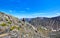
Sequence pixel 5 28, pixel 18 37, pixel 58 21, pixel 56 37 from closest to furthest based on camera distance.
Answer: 1. pixel 5 28
2. pixel 18 37
3. pixel 56 37
4. pixel 58 21

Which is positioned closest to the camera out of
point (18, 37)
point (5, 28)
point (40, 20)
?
point (5, 28)

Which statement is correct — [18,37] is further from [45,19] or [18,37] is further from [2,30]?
[45,19]

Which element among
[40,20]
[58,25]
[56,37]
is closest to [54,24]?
[58,25]

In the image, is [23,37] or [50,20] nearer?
[23,37]

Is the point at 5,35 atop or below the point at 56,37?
atop

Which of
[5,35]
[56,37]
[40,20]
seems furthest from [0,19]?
[40,20]

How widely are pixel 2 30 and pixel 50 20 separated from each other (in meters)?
75.6

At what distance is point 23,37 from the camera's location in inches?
825

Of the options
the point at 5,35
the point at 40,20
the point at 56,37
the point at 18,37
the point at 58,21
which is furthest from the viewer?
the point at 58,21

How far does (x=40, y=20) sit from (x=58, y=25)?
505 inches

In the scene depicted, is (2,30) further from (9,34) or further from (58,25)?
(58,25)

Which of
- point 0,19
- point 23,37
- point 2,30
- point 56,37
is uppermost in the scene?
point 0,19

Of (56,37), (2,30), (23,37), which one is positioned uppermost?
(2,30)

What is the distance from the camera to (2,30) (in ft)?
55.1
